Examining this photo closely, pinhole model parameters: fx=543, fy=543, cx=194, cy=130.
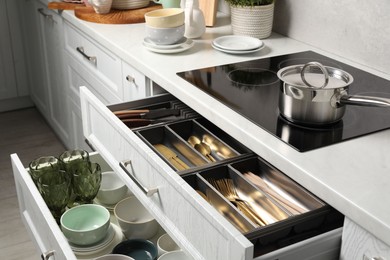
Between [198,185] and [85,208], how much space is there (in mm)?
457

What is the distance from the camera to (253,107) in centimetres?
131

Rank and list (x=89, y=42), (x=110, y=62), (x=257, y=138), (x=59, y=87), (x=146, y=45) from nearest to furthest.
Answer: (x=257, y=138), (x=146, y=45), (x=110, y=62), (x=89, y=42), (x=59, y=87)

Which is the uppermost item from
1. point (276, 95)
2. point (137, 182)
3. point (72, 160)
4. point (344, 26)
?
point (344, 26)

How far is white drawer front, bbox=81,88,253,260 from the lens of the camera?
3.12ft

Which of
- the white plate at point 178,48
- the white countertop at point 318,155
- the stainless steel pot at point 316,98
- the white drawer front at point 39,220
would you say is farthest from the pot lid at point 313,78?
the white drawer front at point 39,220

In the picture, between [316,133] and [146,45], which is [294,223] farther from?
[146,45]

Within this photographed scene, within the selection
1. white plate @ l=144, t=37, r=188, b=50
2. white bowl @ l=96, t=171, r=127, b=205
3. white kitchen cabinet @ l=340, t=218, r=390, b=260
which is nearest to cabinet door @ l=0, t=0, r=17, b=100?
white plate @ l=144, t=37, r=188, b=50

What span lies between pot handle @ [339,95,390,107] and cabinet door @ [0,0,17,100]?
248cm

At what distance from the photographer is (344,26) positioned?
166cm

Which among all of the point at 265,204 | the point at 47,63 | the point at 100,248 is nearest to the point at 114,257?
the point at 100,248

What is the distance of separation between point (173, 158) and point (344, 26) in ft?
2.31

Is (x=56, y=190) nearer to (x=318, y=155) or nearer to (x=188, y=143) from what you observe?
(x=188, y=143)

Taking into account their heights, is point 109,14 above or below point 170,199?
above

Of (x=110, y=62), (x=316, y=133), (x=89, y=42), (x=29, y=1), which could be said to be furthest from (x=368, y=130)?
(x=29, y=1)
